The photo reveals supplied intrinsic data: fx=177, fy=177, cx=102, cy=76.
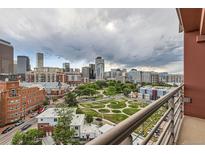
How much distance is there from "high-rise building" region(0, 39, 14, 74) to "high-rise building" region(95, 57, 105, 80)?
2.21m

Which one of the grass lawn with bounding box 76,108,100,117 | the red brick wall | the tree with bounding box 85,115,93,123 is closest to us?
the red brick wall

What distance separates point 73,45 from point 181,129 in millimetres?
4723

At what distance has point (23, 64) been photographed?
16.5 feet

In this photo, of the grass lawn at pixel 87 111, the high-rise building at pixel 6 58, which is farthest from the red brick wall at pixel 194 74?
the high-rise building at pixel 6 58

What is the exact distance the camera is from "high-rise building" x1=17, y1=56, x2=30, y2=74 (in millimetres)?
4754

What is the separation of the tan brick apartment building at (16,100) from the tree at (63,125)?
57cm

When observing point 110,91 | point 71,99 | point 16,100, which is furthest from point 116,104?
point 16,100

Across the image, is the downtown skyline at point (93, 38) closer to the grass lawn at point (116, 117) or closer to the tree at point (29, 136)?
the grass lawn at point (116, 117)

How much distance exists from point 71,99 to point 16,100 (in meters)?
1.26

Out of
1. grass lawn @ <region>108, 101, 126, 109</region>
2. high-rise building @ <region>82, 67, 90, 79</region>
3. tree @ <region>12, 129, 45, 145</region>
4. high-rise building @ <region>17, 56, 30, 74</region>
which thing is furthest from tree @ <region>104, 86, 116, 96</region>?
high-rise building @ <region>17, 56, 30, 74</region>

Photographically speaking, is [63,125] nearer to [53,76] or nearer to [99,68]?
[53,76]

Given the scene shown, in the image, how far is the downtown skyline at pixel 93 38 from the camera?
5.32 metres

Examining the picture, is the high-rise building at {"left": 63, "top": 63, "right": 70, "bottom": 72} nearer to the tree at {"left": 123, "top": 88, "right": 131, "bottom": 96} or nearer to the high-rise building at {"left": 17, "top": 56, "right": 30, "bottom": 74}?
the high-rise building at {"left": 17, "top": 56, "right": 30, "bottom": 74}
